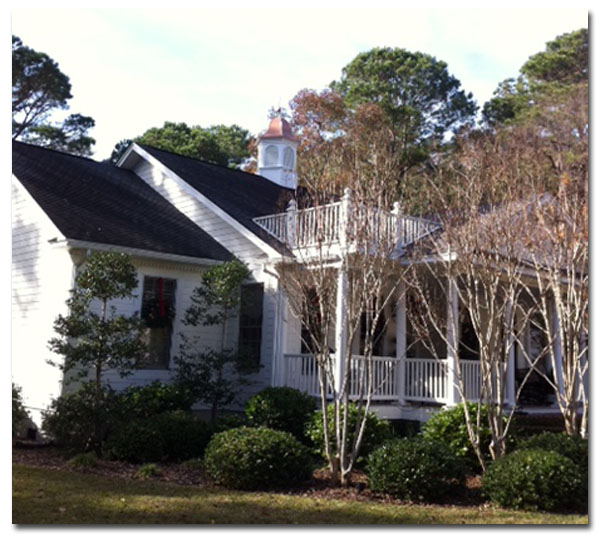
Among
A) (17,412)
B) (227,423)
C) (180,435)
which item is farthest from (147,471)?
(17,412)

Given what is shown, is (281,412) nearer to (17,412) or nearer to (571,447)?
(17,412)

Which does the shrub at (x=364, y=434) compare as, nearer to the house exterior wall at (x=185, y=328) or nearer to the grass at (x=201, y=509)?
the grass at (x=201, y=509)

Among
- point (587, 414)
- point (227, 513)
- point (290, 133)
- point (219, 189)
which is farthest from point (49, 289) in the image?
point (290, 133)

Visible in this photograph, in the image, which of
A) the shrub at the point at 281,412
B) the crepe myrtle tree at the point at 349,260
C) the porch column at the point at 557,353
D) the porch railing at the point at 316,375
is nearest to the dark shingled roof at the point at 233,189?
the porch railing at the point at 316,375

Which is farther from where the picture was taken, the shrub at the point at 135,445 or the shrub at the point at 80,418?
the shrub at the point at 80,418

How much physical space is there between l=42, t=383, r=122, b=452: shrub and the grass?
1.75 meters

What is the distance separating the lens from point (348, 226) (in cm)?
845

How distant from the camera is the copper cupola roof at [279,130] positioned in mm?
20453

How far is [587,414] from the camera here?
866 centimetres

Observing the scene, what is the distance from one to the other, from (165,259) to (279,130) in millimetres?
9539

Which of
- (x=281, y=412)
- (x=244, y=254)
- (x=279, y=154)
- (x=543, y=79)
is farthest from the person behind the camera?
(x=279, y=154)

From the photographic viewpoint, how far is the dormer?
20312 millimetres

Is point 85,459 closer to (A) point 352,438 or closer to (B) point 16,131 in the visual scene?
(A) point 352,438

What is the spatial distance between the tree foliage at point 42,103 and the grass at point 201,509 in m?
9.90
